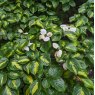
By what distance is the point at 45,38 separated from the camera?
74.7 inches

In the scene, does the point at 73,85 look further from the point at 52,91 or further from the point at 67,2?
the point at 67,2

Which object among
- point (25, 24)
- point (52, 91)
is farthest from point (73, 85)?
point (25, 24)

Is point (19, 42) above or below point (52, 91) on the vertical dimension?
above

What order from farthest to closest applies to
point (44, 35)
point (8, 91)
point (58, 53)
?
point (44, 35) < point (58, 53) < point (8, 91)

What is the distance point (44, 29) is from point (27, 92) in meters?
0.58

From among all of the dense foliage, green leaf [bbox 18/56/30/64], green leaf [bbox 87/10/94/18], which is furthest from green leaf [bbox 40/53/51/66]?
green leaf [bbox 87/10/94/18]

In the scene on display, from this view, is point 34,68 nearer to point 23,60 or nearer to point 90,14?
point 23,60

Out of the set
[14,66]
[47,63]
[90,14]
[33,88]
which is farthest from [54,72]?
[90,14]

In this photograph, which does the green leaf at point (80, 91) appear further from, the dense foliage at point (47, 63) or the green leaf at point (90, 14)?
the green leaf at point (90, 14)

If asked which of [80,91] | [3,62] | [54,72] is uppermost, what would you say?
[3,62]

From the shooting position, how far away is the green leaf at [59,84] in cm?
161

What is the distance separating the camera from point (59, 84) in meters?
1.63

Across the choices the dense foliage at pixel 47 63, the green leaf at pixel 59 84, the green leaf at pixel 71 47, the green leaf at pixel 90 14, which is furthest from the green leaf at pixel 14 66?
the green leaf at pixel 90 14

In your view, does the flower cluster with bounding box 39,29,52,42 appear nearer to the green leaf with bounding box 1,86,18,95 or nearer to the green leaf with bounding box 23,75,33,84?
the green leaf with bounding box 23,75,33,84
